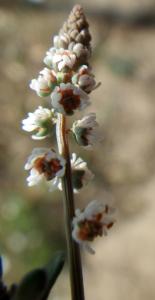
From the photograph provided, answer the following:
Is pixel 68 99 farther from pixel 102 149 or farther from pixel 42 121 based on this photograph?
pixel 102 149

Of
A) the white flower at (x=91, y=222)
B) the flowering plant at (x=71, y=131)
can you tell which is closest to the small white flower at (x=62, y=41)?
the flowering plant at (x=71, y=131)

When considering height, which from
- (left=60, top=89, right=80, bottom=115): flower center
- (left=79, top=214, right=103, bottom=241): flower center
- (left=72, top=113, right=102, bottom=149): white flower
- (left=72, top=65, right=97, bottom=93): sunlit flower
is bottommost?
(left=79, top=214, right=103, bottom=241): flower center

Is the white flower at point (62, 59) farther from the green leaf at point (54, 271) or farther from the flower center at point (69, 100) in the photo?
the green leaf at point (54, 271)

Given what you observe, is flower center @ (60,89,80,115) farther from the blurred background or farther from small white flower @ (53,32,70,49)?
the blurred background

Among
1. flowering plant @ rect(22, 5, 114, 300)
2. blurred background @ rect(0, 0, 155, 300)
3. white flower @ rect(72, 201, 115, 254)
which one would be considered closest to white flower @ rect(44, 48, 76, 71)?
flowering plant @ rect(22, 5, 114, 300)

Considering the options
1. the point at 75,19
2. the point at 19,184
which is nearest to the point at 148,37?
the point at 19,184

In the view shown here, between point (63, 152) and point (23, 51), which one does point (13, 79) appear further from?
point (63, 152)

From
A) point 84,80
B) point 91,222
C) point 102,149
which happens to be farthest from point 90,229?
point 102,149
